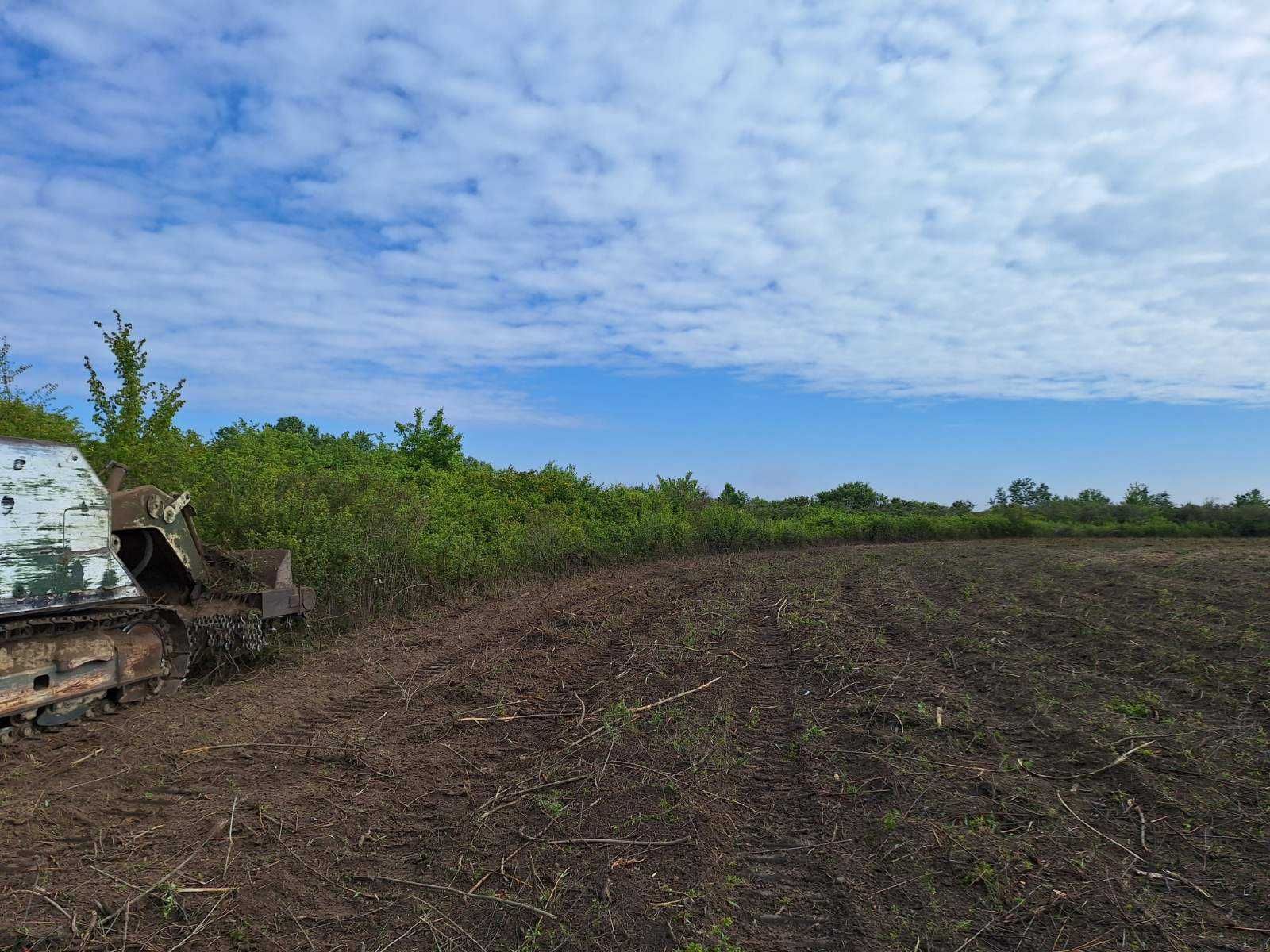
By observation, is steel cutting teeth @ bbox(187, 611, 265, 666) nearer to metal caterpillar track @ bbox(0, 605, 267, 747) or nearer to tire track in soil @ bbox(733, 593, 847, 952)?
metal caterpillar track @ bbox(0, 605, 267, 747)

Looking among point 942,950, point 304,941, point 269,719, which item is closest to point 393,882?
point 304,941

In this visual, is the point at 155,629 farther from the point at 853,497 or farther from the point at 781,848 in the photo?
the point at 853,497

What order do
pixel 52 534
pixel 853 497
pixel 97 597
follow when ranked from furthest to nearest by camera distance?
pixel 853 497 → pixel 97 597 → pixel 52 534

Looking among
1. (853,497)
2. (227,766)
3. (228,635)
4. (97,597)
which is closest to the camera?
(227,766)

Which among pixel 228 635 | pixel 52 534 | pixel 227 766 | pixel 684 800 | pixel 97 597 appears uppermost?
pixel 52 534

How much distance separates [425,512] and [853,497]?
2068cm

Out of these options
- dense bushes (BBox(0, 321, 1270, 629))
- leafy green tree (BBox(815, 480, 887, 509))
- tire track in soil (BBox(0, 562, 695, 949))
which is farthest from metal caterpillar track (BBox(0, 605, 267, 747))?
leafy green tree (BBox(815, 480, 887, 509))

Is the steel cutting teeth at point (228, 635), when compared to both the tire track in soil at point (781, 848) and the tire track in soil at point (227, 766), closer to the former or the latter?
the tire track in soil at point (227, 766)

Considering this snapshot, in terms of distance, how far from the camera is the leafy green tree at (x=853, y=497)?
1121 inches

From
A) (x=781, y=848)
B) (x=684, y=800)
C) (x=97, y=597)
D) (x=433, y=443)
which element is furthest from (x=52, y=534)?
(x=433, y=443)

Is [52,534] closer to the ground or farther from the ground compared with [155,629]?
farther from the ground

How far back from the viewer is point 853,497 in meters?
28.9

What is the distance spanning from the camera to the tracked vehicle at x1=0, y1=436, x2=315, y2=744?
5.39 m

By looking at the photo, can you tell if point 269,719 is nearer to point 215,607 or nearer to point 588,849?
point 215,607
